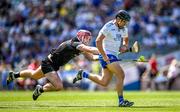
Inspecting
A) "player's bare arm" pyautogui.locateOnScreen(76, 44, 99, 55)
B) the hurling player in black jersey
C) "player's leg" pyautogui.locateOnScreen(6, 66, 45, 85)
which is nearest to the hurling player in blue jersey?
"player's bare arm" pyautogui.locateOnScreen(76, 44, 99, 55)

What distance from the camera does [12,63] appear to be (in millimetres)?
39875

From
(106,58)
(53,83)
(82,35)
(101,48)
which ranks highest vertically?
(82,35)

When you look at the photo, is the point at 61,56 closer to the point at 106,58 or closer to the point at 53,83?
the point at 53,83

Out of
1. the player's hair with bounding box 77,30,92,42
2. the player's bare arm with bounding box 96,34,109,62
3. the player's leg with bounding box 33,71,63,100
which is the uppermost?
the player's hair with bounding box 77,30,92,42

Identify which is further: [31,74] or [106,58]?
[31,74]

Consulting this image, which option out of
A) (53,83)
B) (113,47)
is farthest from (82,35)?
(53,83)

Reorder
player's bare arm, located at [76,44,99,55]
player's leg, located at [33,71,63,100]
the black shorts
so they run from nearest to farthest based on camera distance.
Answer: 1. player's bare arm, located at [76,44,99,55]
2. player's leg, located at [33,71,63,100]
3. the black shorts

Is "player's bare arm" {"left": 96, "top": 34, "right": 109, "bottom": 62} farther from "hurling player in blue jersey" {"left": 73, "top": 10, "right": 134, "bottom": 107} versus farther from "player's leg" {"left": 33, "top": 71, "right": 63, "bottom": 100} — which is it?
"player's leg" {"left": 33, "top": 71, "right": 63, "bottom": 100}

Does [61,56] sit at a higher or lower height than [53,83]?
higher

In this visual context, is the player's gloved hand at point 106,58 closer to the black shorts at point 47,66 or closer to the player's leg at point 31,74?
the black shorts at point 47,66

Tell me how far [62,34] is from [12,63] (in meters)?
3.49

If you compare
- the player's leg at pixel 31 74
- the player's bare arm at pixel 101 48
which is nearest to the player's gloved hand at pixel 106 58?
the player's bare arm at pixel 101 48

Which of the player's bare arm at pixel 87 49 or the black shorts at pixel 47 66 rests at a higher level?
the player's bare arm at pixel 87 49

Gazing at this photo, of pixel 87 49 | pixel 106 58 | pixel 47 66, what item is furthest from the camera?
pixel 47 66
